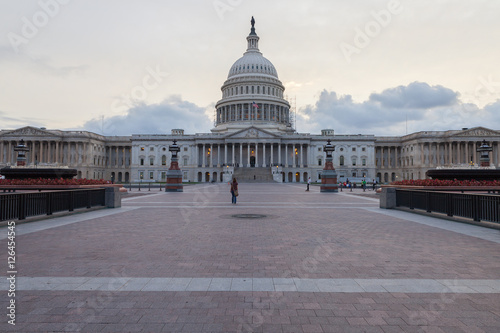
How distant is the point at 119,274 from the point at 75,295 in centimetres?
123

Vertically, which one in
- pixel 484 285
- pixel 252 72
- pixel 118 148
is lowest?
pixel 484 285

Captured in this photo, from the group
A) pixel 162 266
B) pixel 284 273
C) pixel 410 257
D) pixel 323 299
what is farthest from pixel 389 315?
pixel 162 266

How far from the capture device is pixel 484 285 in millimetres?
6352

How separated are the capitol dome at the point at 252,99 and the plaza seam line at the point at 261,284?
109 m

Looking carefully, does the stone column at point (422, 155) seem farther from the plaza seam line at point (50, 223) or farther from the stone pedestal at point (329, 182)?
the plaza seam line at point (50, 223)

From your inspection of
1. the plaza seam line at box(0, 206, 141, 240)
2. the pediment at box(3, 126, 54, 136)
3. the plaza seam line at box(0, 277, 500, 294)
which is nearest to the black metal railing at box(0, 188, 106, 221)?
the plaza seam line at box(0, 206, 141, 240)

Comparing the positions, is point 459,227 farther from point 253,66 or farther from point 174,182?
point 253,66

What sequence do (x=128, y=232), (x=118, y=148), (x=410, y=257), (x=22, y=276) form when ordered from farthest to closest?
(x=118, y=148) < (x=128, y=232) < (x=410, y=257) < (x=22, y=276)

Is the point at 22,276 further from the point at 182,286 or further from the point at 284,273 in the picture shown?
the point at 284,273

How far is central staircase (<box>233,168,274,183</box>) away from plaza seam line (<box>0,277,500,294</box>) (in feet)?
263

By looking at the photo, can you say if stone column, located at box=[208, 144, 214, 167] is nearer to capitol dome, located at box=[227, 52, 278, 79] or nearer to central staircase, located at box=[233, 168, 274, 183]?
central staircase, located at box=[233, 168, 274, 183]

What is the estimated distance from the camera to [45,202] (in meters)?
15.4

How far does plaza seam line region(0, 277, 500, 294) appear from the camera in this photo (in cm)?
609

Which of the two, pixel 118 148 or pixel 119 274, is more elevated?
pixel 118 148
